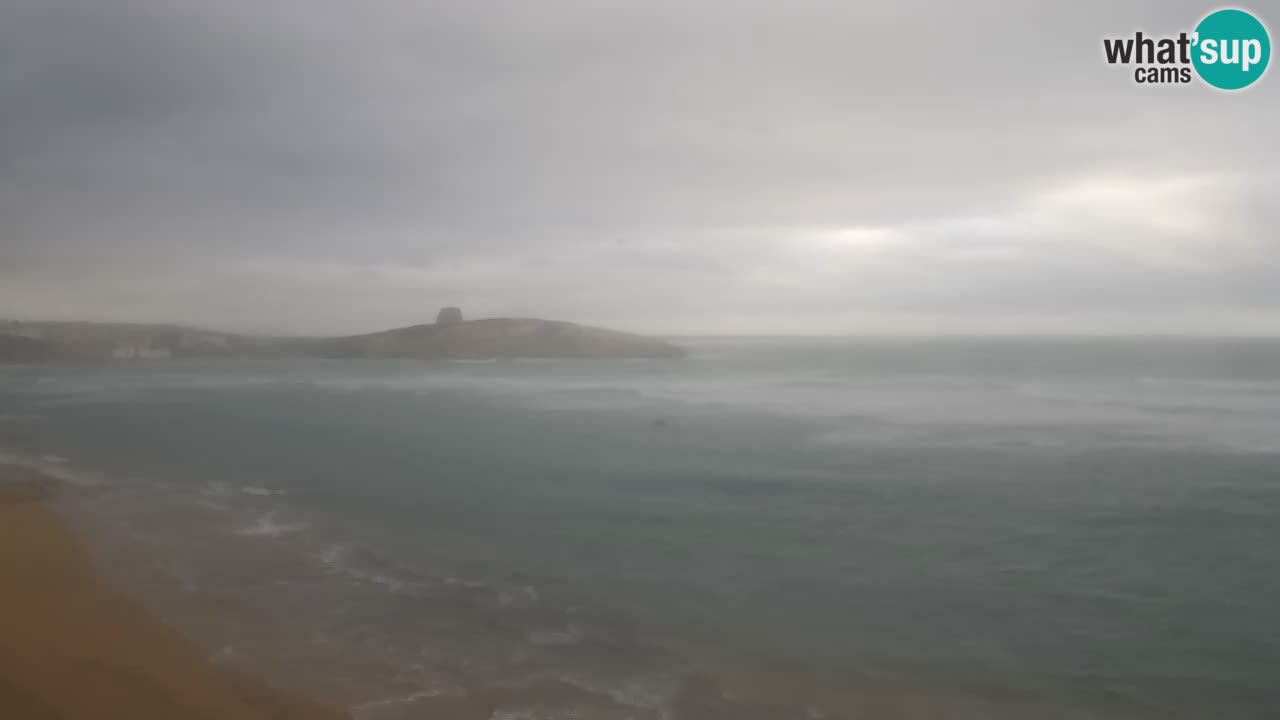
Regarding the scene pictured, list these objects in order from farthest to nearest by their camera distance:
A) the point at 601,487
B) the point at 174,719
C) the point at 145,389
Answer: the point at 145,389 < the point at 601,487 < the point at 174,719

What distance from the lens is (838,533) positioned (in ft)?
64.7

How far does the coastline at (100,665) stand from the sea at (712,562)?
0.53 meters

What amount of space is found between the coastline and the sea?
0.53 metres

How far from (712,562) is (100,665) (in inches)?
452

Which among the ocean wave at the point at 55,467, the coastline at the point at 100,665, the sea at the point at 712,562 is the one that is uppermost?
the ocean wave at the point at 55,467

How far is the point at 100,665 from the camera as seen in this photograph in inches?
412

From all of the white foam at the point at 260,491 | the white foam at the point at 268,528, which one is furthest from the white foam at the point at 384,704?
the white foam at the point at 260,491

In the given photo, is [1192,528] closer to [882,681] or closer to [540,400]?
[882,681]

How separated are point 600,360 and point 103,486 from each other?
395 ft

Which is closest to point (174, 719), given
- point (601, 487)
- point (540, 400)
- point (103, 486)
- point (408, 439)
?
point (601, 487)

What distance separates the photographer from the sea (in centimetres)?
1072

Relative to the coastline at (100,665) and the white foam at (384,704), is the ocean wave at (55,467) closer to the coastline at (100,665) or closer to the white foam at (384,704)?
the coastline at (100,665)

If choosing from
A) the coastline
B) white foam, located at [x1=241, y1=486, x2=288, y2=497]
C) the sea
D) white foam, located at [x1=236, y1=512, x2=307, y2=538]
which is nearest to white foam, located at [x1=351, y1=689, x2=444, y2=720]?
the sea

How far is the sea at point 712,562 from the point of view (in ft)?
35.2
